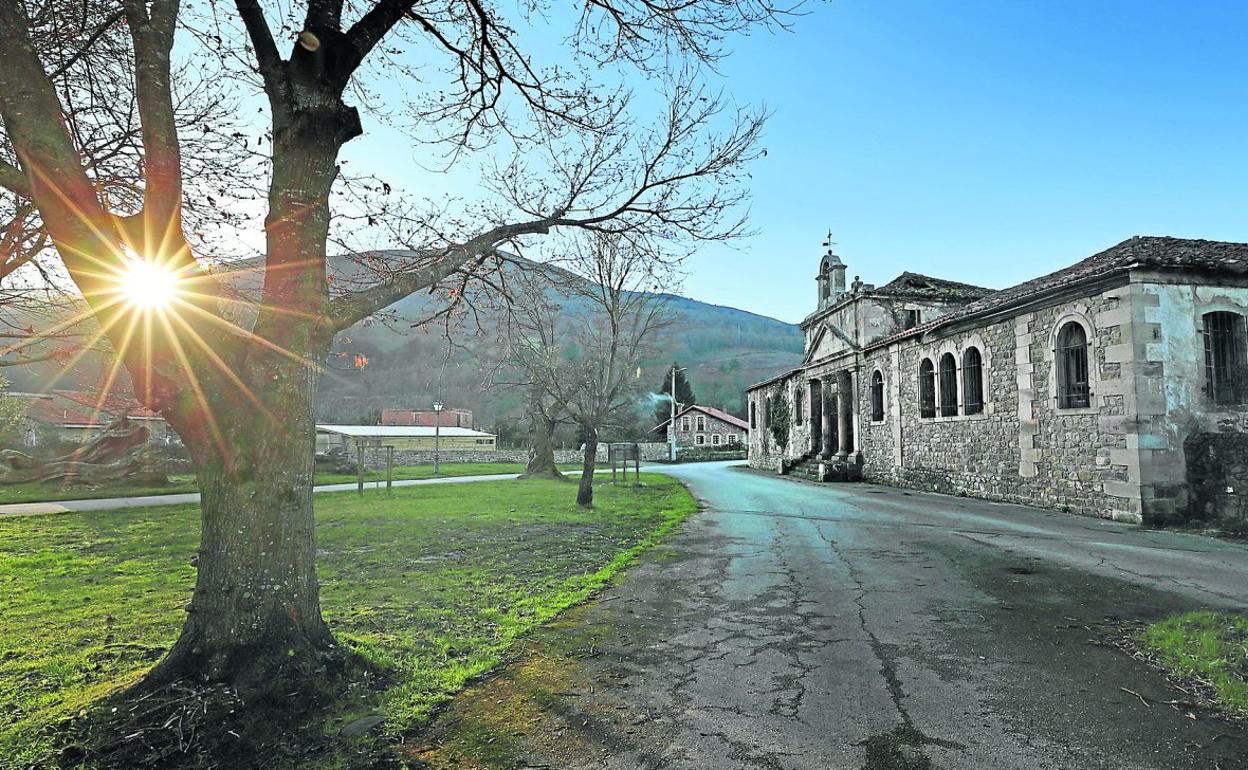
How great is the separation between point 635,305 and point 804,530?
320 inches

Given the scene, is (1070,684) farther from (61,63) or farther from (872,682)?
(61,63)

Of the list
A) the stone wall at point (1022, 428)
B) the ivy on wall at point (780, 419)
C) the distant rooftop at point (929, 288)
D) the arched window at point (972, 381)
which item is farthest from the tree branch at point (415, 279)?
the ivy on wall at point (780, 419)

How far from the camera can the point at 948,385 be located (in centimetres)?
2089

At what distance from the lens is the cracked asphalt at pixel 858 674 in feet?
11.0

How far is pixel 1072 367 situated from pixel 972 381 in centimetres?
419

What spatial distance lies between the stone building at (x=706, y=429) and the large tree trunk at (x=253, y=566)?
239 feet

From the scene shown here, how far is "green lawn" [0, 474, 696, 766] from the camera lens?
4277mm

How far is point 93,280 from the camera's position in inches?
151

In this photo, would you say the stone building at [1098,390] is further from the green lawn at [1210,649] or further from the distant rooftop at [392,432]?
the distant rooftop at [392,432]

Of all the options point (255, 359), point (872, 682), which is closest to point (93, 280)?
point (255, 359)

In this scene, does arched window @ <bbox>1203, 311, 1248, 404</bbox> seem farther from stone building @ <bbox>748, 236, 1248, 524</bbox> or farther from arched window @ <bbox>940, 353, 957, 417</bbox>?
arched window @ <bbox>940, 353, 957, 417</bbox>

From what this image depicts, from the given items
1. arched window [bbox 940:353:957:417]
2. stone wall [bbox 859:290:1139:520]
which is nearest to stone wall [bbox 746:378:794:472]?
stone wall [bbox 859:290:1139:520]

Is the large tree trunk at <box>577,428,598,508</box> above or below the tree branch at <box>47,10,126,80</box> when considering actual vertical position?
below

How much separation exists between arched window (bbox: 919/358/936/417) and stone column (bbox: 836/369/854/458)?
274 inches
